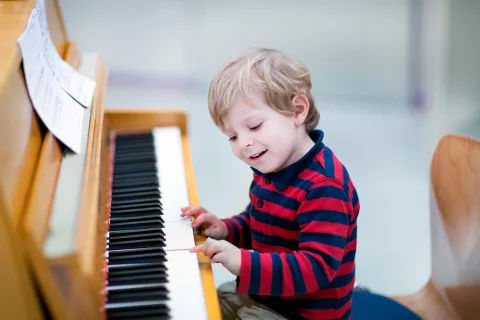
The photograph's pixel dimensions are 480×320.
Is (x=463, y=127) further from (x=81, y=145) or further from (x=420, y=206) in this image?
(x=81, y=145)

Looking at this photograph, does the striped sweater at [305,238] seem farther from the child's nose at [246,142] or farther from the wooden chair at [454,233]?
the wooden chair at [454,233]

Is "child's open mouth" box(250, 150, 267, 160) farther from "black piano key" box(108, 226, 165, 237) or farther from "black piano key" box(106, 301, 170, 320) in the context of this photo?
"black piano key" box(106, 301, 170, 320)

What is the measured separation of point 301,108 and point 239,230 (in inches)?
15.4

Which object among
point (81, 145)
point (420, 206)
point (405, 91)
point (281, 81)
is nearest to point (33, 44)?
point (81, 145)

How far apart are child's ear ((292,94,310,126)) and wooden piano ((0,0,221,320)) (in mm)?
343

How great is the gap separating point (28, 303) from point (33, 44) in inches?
24.2

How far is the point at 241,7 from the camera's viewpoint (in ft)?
16.1

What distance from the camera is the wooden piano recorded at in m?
0.94

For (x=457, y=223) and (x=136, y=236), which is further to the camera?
(x=457, y=223)

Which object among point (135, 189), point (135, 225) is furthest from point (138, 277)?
point (135, 189)

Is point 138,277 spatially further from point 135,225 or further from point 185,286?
point 135,225

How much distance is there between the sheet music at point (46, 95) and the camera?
1281 millimetres

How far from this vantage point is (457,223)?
158 centimetres

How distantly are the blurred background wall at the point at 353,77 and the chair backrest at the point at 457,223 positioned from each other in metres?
1.06
